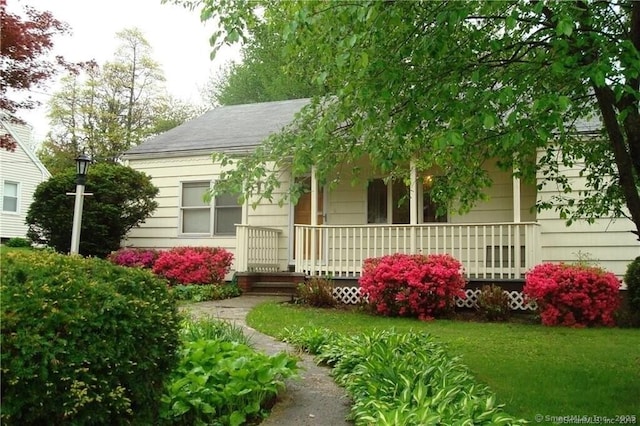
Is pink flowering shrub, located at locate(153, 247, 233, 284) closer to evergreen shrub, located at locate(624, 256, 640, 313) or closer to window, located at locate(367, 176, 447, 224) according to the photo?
window, located at locate(367, 176, 447, 224)

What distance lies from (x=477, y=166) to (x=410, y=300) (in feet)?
13.5

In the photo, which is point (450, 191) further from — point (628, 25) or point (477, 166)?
point (628, 25)

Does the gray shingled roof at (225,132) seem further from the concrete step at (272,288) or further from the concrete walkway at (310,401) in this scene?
the concrete walkway at (310,401)

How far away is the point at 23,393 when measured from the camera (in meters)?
2.47

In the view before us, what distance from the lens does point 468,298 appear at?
1059 centimetres

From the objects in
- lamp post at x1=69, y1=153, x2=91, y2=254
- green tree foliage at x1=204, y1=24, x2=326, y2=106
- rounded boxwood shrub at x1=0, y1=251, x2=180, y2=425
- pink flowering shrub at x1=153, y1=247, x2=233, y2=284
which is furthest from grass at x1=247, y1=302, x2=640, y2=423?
green tree foliage at x1=204, y1=24, x2=326, y2=106

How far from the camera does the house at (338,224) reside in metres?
10.6

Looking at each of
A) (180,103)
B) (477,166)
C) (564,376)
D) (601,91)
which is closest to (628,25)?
(601,91)

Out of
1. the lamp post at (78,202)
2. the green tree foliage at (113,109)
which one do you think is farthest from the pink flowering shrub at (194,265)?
the green tree foliage at (113,109)

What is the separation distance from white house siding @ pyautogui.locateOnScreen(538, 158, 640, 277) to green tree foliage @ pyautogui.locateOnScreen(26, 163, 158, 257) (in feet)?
29.8

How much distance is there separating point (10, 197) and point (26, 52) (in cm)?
1665

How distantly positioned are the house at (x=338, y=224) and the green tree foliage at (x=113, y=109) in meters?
18.1

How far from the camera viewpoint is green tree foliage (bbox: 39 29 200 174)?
32.5m

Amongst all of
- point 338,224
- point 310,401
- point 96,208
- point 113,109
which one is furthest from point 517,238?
point 113,109
